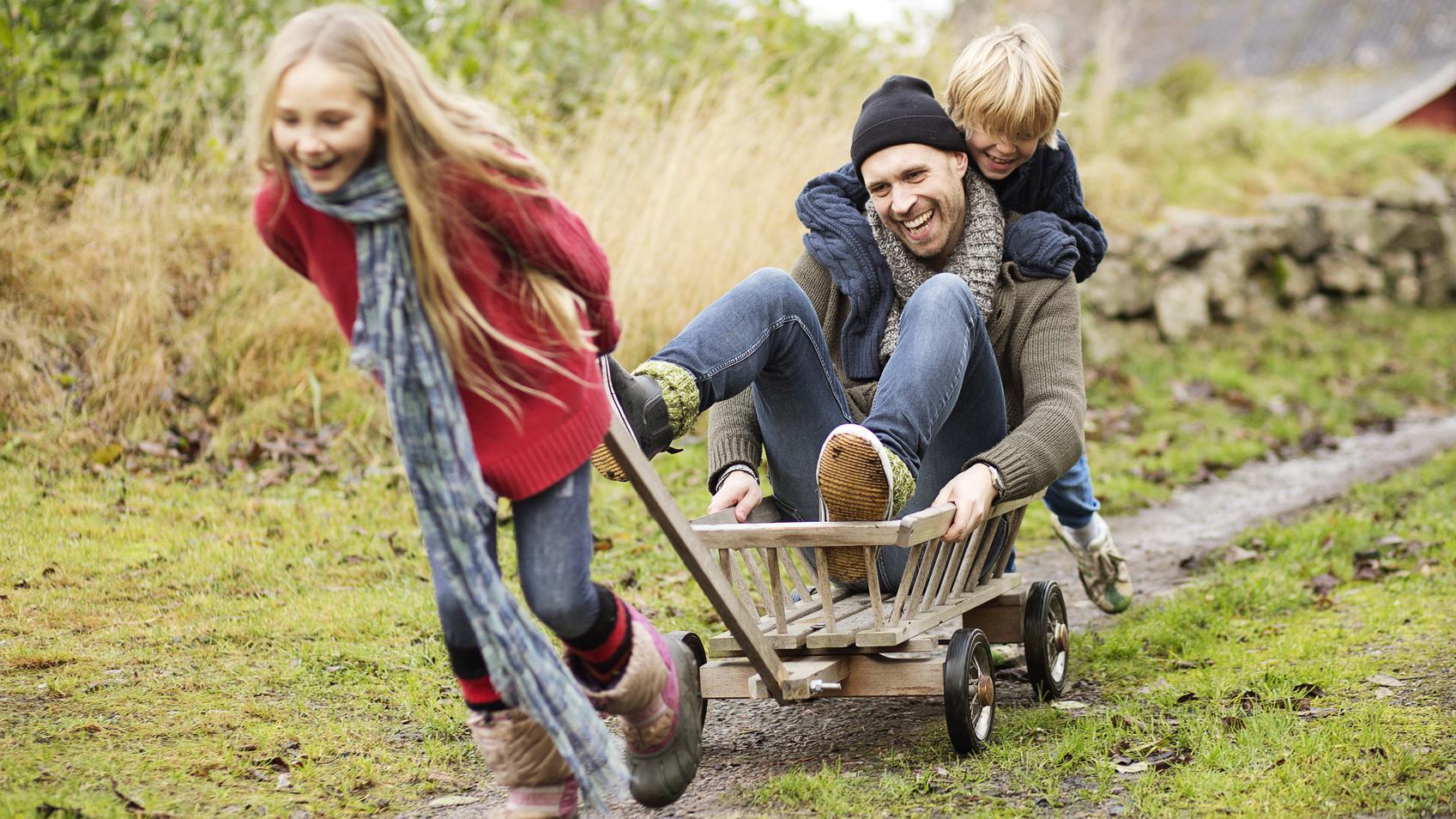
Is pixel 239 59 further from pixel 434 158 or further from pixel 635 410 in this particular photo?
pixel 434 158

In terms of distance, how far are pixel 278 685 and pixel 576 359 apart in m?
1.73

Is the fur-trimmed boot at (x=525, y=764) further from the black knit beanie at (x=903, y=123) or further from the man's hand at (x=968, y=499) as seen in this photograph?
the black knit beanie at (x=903, y=123)

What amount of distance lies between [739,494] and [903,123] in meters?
1.03

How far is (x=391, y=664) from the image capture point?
367 centimetres

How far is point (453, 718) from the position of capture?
3.30 m

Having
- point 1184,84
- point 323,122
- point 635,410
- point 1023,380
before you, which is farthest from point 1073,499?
point 1184,84

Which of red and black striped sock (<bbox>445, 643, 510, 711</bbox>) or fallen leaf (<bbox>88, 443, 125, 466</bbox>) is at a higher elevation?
red and black striped sock (<bbox>445, 643, 510, 711</bbox>)

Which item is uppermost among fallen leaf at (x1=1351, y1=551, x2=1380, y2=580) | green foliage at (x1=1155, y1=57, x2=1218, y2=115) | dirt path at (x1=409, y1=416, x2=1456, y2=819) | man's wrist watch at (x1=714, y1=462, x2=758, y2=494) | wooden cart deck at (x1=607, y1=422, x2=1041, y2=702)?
green foliage at (x1=1155, y1=57, x2=1218, y2=115)

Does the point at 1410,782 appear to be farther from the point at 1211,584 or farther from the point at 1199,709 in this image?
the point at 1211,584

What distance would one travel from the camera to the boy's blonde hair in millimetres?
3273

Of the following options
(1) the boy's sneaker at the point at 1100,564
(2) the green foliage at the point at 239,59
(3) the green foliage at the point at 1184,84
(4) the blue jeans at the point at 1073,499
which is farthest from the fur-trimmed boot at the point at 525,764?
(3) the green foliage at the point at 1184,84

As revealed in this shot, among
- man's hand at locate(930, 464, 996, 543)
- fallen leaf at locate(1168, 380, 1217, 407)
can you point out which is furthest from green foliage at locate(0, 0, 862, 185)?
man's hand at locate(930, 464, 996, 543)

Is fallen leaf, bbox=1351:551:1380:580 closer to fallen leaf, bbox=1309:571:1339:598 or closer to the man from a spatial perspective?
fallen leaf, bbox=1309:571:1339:598

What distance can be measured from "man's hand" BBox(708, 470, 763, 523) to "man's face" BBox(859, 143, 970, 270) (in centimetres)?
77
